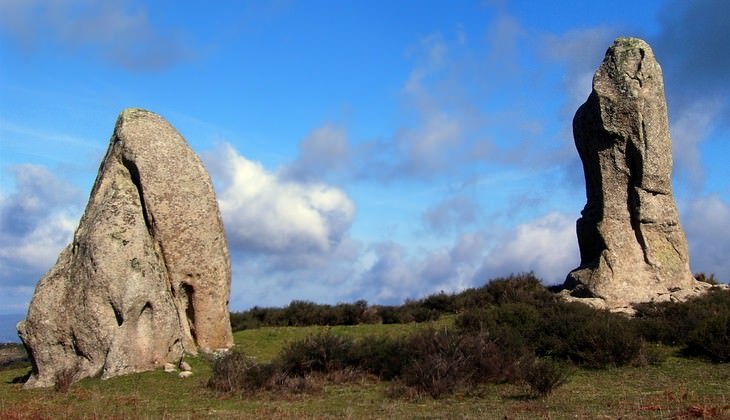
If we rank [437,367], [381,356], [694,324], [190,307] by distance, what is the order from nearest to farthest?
1. [437,367]
2. [381,356]
3. [694,324]
4. [190,307]

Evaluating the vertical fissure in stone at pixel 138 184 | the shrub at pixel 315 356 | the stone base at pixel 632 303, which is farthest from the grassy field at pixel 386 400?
the stone base at pixel 632 303

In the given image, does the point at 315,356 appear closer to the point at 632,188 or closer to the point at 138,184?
the point at 138,184

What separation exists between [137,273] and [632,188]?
1539 cm

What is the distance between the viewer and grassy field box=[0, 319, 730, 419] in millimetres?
12516

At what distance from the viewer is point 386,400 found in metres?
14.6

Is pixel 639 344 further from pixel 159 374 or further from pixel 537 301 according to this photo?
pixel 159 374

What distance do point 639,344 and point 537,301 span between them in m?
6.20

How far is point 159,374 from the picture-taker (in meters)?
17.7

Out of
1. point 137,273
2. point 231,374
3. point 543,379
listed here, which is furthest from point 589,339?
point 137,273

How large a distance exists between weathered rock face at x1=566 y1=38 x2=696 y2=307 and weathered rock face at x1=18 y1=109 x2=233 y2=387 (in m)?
11.7

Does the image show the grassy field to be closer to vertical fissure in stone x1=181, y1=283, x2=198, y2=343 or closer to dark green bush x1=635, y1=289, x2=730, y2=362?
dark green bush x1=635, y1=289, x2=730, y2=362

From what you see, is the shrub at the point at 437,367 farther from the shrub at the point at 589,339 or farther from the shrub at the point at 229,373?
the shrub at the point at 229,373

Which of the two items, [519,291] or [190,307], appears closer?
[190,307]

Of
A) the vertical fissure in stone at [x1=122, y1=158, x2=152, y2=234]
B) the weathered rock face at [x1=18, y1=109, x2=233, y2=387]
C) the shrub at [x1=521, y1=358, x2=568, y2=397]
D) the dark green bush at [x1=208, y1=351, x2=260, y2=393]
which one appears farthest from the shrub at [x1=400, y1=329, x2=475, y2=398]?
the vertical fissure in stone at [x1=122, y1=158, x2=152, y2=234]
